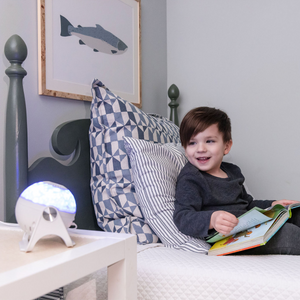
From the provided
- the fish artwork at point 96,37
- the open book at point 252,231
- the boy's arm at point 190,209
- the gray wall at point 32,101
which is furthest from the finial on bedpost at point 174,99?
the open book at point 252,231

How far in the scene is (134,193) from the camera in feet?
3.50

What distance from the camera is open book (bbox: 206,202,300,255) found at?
776mm

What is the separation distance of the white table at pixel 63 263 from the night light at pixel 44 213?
0.08 ft

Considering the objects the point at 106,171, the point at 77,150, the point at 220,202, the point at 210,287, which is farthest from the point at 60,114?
the point at 210,287

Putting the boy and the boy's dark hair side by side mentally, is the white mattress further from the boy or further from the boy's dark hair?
the boy's dark hair

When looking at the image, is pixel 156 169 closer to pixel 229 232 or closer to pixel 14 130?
pixel 229 232

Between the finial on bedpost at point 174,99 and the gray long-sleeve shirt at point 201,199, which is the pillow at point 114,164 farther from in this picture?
the finial on bedpost at point 174,99

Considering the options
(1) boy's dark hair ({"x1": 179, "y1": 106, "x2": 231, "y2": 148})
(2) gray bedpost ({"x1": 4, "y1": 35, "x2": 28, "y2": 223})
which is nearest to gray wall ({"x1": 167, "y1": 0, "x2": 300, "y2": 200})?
(1) boy's dark hair ({"x1": 179, "y1": 106, "x2": 231, "y2": 148})

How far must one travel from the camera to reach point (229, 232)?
82 centimetres

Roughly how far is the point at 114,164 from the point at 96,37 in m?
0.63

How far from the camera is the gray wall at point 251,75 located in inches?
64.4

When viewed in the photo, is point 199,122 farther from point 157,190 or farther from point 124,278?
point 124,278

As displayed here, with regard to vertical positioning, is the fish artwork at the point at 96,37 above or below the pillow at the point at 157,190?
above

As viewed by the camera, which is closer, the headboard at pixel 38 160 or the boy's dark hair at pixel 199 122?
the headboard at pixel 38 160
